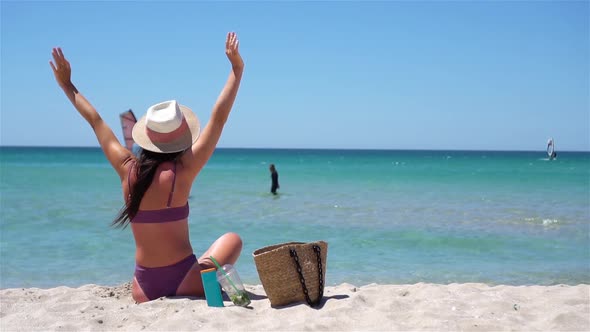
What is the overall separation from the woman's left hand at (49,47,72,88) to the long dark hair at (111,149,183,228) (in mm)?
856

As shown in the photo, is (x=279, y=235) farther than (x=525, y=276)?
Yes

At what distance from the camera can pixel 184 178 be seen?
3672 mm

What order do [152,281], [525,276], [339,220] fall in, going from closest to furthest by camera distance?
[152,281] < [525,276] < [339,220]

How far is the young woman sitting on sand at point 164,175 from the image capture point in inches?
144

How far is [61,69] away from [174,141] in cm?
102

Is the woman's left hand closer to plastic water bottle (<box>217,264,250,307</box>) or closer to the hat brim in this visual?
the hat brim

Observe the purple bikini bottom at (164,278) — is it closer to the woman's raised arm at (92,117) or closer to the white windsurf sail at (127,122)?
the woman's raised arm at (92,117)

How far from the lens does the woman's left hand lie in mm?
3945

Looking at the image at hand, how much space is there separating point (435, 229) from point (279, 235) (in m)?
2.74

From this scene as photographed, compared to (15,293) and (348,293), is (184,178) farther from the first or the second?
(15,293)

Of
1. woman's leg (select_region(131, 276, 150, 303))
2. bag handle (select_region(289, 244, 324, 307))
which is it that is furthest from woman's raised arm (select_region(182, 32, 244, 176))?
woman's leg (select_region(131, 276, 150, 303))

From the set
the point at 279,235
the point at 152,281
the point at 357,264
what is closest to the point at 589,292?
the point at 357,264

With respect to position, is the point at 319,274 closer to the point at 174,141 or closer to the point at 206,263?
the point at 206,263

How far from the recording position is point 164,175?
3652 mm
